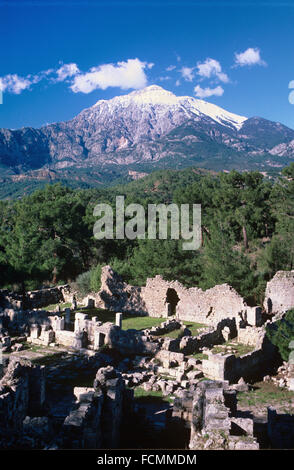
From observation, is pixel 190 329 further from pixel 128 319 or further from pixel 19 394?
pixel 19 394

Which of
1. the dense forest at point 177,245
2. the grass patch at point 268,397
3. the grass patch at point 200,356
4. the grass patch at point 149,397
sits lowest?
the grass patch at point 268,397

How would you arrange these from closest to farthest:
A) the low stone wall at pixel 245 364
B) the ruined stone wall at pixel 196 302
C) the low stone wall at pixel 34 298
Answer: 1. the low stone wall at pixel 245 364
2. the ruined stone wall at pixel 196 302
3. the low stone wall at pixel 34 298

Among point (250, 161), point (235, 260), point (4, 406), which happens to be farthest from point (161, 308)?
point (250, 161)

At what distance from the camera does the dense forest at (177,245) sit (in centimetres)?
2422

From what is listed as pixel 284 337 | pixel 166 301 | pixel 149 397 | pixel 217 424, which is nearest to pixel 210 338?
pixel 284 337

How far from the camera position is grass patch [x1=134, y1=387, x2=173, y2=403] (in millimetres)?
11625

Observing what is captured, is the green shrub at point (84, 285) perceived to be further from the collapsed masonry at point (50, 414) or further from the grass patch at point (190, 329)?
the collapsed masonry at point (50, 414)

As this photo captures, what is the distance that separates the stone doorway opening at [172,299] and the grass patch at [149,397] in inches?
451

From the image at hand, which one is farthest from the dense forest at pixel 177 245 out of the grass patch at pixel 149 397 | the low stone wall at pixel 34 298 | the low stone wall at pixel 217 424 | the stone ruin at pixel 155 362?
the low stone wall at pixel 217 424

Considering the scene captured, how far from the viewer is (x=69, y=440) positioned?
23.5 feet

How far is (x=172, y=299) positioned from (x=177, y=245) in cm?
367

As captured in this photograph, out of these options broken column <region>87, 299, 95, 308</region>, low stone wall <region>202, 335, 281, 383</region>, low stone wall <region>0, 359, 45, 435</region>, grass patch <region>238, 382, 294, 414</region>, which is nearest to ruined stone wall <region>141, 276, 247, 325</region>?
broken column <region>87, 299, 95, 308</region>

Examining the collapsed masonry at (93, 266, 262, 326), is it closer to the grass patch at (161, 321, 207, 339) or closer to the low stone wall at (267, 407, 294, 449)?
the grass patch at (161, 321, 207, 339)

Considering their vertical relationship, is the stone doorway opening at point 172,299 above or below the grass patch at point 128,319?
above
